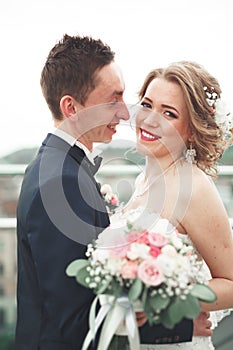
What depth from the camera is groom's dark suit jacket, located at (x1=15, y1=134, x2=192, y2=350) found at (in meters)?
1.61

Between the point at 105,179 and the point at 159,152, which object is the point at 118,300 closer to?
the point at 159,152

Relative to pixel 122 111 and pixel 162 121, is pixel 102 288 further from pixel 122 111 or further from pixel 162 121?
pixel 162 121

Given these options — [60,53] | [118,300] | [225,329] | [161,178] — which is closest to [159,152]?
[161,178]

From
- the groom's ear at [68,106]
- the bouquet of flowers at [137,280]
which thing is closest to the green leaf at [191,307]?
the bouquet of flowers at [137,280]

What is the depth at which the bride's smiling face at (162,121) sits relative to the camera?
6.82ft

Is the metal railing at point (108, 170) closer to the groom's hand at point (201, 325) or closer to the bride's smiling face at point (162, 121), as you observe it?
the bride's smiling face at point (162, 121)

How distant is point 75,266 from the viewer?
1534 mm

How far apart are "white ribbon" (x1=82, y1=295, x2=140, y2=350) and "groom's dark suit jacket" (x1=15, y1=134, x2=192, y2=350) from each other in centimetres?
7

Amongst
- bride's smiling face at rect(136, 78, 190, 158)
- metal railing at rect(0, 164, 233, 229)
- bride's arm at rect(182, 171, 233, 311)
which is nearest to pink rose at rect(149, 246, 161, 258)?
bride's arm at rect(182, 171, 233, 311)

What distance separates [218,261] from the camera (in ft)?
6.35

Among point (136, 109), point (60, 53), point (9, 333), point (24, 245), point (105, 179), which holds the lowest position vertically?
point (9, 333)

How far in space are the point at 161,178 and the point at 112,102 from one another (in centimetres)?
42

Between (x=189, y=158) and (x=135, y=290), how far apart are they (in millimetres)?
811

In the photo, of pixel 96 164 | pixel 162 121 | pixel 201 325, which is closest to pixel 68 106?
pixel 96 164
